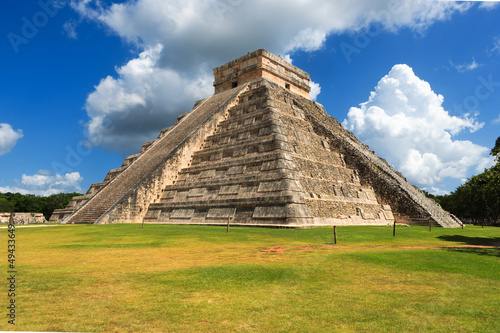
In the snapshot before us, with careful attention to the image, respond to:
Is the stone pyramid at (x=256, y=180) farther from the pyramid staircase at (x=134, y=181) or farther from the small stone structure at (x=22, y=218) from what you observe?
the small stone structure at (x=22, y=218)

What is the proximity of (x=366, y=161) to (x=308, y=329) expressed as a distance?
21.0m

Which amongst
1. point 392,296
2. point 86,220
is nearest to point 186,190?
point 86,220

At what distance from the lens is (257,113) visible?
22.5 meters

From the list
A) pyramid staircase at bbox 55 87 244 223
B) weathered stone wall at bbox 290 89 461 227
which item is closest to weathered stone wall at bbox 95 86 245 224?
pyramid staircase at bbox 55 87 244 223

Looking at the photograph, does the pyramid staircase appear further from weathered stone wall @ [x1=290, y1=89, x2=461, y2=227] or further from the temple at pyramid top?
weathered stone wall @ [x1=290, y1=89, x2=461, y2=227]

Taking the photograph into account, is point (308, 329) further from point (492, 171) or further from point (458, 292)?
point (492, 171)

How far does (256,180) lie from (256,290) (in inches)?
491

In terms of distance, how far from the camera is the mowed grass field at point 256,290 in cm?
387

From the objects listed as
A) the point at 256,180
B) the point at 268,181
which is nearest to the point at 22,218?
the point at 256,180

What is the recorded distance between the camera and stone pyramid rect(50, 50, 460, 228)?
17.0 m

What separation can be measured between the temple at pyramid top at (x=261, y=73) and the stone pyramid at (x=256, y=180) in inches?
133

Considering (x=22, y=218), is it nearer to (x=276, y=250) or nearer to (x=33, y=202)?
(x=276, y=250)

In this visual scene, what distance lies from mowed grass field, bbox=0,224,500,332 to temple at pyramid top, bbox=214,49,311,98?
23.3 m

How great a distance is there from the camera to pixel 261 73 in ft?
96.6
